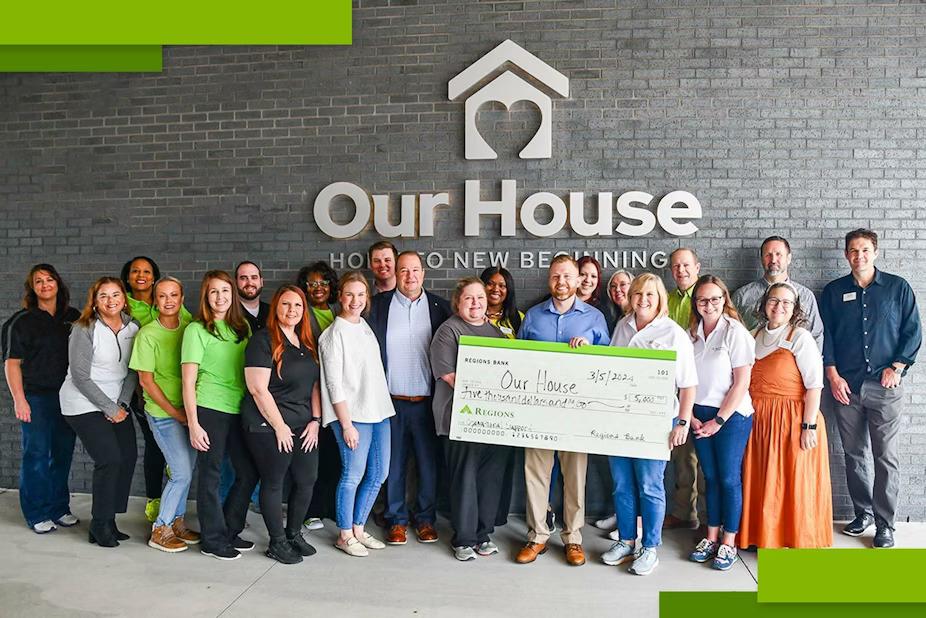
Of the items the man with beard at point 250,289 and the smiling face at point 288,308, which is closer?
the smiling face at point 288,308

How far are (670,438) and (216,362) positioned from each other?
2.38 metres

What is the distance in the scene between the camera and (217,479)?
146 inches

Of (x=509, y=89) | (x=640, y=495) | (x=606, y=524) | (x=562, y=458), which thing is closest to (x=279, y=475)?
(x=562, y=458)

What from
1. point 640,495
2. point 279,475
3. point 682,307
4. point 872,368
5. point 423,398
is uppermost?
point 682,307

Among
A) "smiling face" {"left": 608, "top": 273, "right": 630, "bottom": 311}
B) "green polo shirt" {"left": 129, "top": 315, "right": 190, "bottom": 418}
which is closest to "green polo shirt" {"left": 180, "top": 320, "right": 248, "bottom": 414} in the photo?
"green polo shirt" {"left": 129, "top": 315, "right": 190, "bottom": 418}

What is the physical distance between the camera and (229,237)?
4934mm

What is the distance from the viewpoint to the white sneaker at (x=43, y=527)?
418 centimetres

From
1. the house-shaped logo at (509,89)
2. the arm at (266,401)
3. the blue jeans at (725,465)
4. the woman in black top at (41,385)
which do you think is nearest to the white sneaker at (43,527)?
the woman in black top at (41,385)

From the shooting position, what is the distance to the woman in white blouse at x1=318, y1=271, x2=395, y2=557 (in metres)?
3.66

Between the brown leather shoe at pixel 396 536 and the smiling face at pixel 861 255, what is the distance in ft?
10.2

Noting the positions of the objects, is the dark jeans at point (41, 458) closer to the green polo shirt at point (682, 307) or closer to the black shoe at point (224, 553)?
the black shoe at point (224, 553)

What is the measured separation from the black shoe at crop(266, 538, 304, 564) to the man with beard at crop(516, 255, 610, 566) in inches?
46.9

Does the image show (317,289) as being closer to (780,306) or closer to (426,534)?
(426,534)

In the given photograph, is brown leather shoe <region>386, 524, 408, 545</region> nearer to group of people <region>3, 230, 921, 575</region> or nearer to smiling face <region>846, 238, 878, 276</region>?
group of people <region>3, 230, 921, 575</region>
